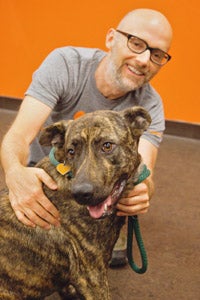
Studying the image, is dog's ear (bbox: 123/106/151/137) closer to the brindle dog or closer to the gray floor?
the brindle dog

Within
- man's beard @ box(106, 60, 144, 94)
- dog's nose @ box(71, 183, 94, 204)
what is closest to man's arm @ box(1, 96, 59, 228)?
dog's nose @ box(71, 183, 94, 204)

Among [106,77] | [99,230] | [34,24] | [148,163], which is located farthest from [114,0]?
[99,230]

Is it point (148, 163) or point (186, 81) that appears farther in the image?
point (186, 81)

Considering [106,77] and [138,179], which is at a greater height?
[106,77]

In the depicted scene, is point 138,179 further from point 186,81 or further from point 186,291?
point 186,81

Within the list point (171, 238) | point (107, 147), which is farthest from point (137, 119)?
point (171, 238)

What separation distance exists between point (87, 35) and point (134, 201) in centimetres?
299

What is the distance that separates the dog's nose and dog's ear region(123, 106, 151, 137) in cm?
37

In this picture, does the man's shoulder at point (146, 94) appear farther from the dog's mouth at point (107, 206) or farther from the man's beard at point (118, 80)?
the dog's mouth at point (107, 206)

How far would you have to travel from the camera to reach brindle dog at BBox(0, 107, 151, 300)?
1457 mm

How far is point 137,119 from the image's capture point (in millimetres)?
1601

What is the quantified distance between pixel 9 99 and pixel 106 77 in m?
3.02

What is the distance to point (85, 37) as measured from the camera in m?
4.25

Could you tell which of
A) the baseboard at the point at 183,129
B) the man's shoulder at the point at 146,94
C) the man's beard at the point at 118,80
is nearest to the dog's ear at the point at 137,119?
the man's beard at the point at 118,80
